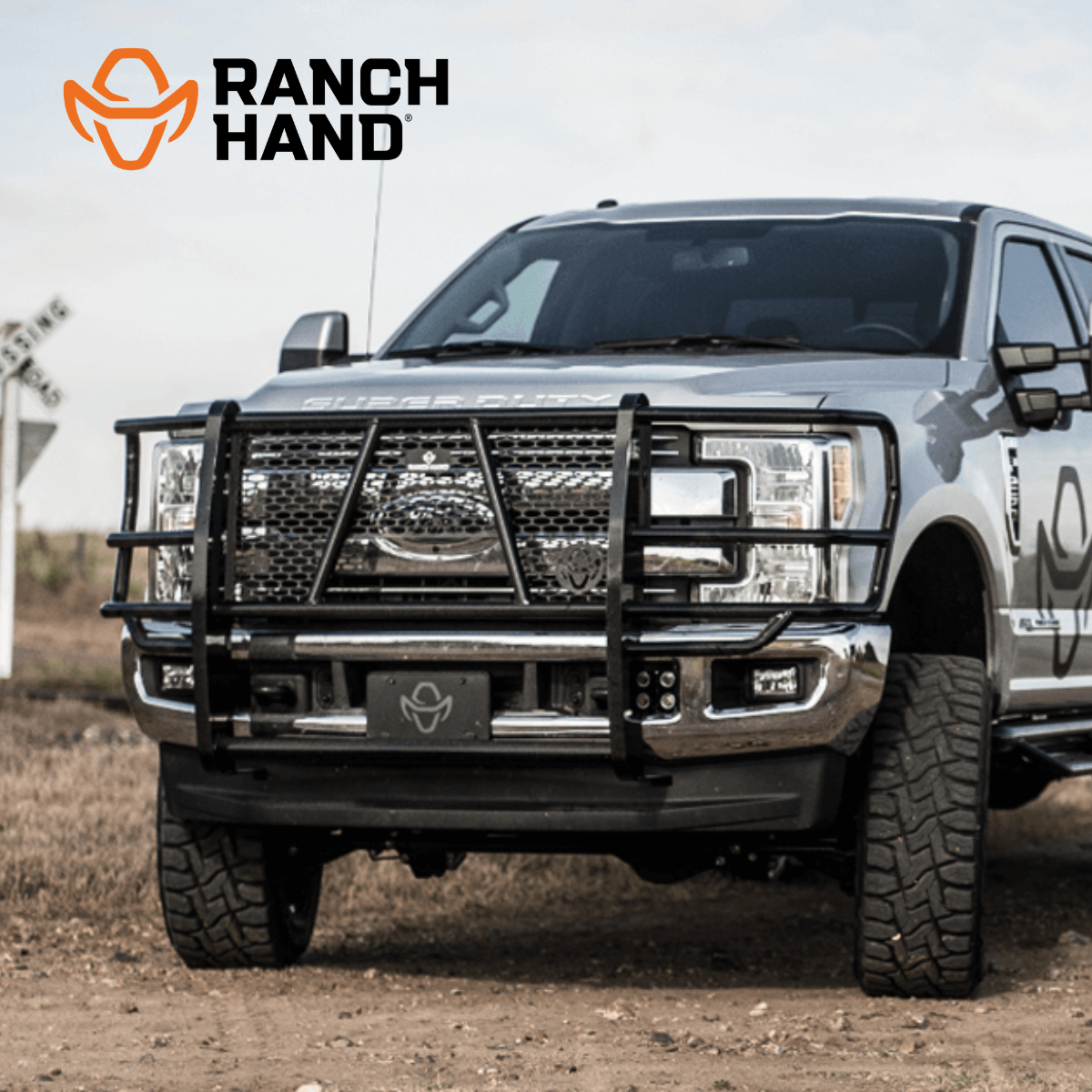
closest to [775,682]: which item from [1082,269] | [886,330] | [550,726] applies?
[550,726]

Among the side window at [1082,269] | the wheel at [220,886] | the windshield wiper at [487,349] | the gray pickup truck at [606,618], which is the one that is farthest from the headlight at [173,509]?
the side window at [1082,269]

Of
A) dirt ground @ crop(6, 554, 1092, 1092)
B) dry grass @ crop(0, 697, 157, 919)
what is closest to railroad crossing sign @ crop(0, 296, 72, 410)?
dry grass @ crop(0, 697, 157, 919)

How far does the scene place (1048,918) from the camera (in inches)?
280

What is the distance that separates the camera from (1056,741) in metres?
6.41

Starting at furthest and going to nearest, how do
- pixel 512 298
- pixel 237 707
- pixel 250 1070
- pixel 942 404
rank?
pixel 512 298 → pixel 942 404 → pixel 237 707 → pixel 250 1070

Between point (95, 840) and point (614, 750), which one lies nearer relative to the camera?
point (614, 750)

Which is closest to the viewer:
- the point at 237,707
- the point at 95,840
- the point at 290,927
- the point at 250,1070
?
the point at 250,1070

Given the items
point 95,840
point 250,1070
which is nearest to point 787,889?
point 95,840

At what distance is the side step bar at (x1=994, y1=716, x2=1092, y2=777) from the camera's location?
586cm

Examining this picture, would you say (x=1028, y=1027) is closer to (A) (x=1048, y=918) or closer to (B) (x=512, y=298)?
(A) (x=1048, y=918)

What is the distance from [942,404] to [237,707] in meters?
1.99

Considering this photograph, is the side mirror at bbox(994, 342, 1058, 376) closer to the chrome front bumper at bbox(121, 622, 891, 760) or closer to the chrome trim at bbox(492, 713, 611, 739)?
the chrome front bumper at bbox(121, 622, 891, 760)

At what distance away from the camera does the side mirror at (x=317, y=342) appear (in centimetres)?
639

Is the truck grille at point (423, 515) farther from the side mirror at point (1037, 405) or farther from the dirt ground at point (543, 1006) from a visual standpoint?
the side mirror at point (1037, 405)
